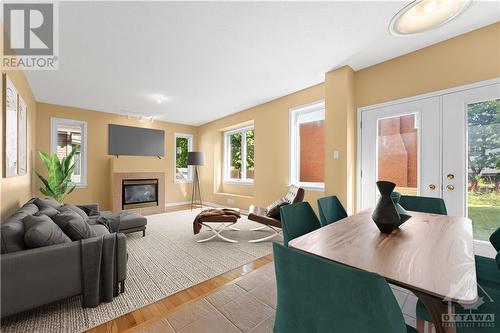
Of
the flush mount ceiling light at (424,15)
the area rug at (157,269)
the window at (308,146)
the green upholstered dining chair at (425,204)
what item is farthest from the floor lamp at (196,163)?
the flush mount ceiling light at (424,15)

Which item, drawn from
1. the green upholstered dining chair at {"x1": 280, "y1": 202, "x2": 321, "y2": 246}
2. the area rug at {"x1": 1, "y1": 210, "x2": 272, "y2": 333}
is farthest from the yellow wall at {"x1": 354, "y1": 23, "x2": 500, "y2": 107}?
the area rug at {"x1": 1, "y1": 210, "x2": 272, "y2": 333}

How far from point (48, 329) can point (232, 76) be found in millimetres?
3589

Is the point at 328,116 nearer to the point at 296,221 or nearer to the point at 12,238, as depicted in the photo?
the point at 296,221

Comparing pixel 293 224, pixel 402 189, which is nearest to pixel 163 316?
pixel 293 224

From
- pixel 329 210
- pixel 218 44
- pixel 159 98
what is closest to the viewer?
pixel 329 210

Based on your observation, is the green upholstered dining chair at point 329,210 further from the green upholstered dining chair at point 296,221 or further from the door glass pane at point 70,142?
the door glass pane at point 70,142

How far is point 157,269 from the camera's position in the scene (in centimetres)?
253

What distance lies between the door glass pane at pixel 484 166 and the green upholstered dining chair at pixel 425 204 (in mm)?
749

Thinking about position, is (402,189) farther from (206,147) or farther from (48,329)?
(206,147)

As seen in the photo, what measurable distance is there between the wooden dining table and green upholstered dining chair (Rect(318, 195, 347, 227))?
0.39m

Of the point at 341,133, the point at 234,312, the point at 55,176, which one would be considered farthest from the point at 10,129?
the point at 341,133

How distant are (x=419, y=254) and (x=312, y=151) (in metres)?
3.39

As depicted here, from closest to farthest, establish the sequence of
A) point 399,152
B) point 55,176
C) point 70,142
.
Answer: point 399,152, point 55,176, point 70,142

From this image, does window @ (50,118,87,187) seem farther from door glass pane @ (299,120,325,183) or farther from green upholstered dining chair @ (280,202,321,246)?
green upholstered dining chair @ (280,202,321,246)
